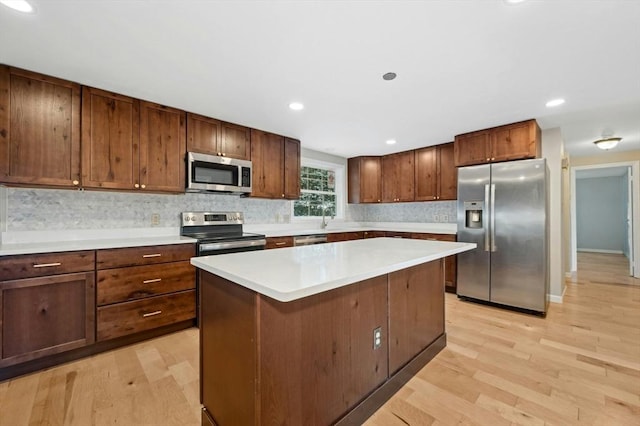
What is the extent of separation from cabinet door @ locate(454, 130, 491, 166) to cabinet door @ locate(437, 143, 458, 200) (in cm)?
41

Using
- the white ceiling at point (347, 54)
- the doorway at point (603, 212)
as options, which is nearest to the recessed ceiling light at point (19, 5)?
the white ceiling at point (347, 54)

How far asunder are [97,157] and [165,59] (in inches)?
47.4

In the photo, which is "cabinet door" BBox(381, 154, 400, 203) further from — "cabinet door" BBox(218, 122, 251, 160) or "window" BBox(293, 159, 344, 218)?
"cabinet door" BBox(218, 122, 251, 160)

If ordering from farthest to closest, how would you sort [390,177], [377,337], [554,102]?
[390,177] → [554,102] → [377,337]

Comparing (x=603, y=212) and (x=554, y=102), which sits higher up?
(x=554, y=102)

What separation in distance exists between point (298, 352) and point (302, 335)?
7 cm

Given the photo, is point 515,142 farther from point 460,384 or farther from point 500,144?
point 460,384

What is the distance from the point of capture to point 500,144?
345cm

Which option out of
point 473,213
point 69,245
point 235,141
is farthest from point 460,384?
point 235,141

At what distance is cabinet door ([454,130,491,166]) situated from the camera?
3.60 metres

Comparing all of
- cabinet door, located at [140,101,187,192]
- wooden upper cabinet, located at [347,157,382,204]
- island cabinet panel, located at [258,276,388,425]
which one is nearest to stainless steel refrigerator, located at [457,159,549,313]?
wooden upper cabinet, located at [347,157,382,204]

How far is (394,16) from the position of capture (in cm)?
158

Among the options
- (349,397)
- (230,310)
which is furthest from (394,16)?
(349,397)

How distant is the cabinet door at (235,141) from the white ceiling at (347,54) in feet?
1.00
